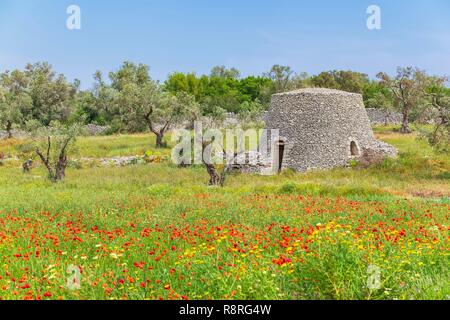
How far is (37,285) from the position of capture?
23.4ft

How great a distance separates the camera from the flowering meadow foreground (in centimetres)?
659

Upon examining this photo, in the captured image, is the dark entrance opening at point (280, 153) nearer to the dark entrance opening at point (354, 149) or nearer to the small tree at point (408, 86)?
the dark entrance opening at point (354, 149)

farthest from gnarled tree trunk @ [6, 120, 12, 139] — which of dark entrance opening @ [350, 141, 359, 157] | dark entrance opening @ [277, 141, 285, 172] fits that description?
dark entrance opening @ [350, 141, 359, 157]

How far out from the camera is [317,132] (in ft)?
108

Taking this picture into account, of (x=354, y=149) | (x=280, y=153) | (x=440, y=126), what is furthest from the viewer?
(x=280, y=153)

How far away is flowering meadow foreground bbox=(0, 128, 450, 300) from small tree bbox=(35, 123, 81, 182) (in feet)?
30.4

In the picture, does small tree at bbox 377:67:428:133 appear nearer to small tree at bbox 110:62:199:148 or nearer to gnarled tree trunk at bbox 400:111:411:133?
gnarled tree trunk at bbox 400:111:411:133

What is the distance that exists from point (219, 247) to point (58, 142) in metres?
23.3

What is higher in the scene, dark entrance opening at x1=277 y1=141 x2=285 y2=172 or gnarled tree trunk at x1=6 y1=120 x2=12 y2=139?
gnarled tree trunk at x1=6 y1=120 x2=12 y2=139

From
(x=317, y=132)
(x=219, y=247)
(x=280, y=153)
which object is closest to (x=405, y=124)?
(x=317, y=132)

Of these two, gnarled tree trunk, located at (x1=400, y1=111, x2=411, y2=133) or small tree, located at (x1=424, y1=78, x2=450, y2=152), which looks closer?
small tree, located at (x1=424, y1=78, x2=450, y2=152)

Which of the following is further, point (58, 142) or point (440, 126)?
point (440, 126)

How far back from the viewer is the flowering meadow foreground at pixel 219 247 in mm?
6586

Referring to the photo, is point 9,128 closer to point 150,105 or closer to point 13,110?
point 13,110
